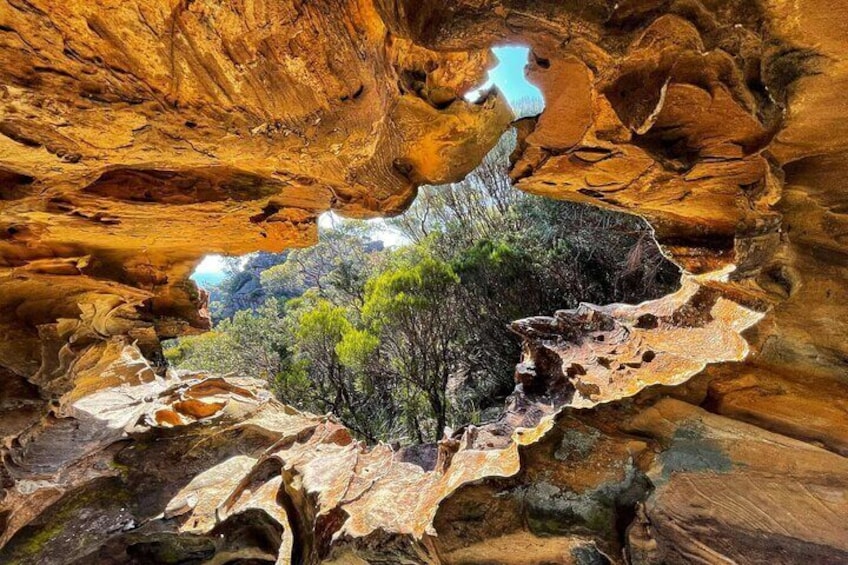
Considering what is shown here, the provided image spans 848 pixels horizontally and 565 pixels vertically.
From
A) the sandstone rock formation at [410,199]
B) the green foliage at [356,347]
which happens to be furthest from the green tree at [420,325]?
the sandstone rock formation at [410,199]

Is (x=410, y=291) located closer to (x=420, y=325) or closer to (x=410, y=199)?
(x=420, y=325)

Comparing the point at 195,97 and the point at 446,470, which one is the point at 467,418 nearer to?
the point at 446,470

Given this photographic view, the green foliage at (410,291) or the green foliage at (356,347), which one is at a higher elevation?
the green foliage at (410,291)

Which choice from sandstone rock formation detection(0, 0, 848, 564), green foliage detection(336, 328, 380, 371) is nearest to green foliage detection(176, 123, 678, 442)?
green foliage detection(336, 328, 380, 371)

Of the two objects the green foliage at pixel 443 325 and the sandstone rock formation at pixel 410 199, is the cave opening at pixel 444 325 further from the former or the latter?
the sandstone rock formation at pixel 410 199

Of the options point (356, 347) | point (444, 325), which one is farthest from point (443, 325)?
point (356, 347)

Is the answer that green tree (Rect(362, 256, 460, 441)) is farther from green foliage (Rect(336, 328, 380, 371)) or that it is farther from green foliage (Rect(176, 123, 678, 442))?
green foliage (Rect(336, 328, 380, 371))

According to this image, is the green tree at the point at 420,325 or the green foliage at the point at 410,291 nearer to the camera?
the green foliage at the point at 410,291

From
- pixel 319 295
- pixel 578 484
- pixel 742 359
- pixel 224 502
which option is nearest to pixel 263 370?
pixel 319 295
